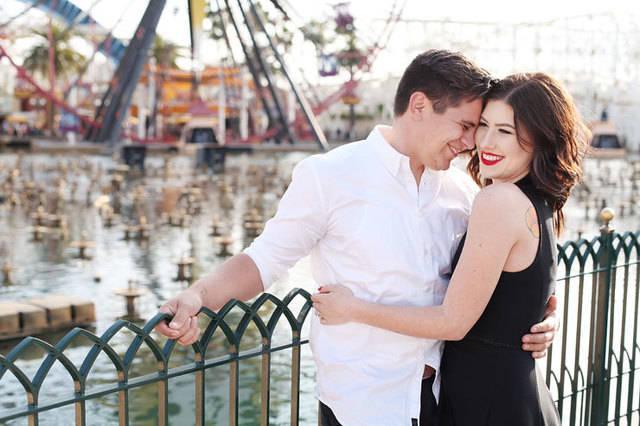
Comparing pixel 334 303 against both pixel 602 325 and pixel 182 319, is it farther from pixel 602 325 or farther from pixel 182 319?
pixel 602 325

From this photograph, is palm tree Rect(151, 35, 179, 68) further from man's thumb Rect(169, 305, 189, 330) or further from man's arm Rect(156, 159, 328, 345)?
man's thumb Rect(169, 305, 189, 330)

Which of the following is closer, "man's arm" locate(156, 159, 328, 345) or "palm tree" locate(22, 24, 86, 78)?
"man's arm" locate(156, 159, 328, 345)

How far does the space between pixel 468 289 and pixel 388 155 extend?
33 centimetres

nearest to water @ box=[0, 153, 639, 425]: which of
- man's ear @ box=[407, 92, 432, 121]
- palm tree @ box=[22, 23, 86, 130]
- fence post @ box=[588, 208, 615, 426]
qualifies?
man's ear @ box=[407, 92, 432, 121]

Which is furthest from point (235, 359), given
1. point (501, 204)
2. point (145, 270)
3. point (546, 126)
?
point (145, 270)

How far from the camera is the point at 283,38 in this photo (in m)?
43.7

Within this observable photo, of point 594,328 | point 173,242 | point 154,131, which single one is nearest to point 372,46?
point 154,131

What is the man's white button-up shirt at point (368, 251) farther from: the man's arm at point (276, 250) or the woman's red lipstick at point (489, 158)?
the woman's red lipstick at point (489, 158)

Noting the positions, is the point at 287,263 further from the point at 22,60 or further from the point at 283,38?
the point at 22,60

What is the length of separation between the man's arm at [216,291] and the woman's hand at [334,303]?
0.15 m

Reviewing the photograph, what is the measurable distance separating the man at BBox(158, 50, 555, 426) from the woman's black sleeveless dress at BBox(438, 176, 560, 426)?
0.05m

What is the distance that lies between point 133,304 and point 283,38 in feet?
121

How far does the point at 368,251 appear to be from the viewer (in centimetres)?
181

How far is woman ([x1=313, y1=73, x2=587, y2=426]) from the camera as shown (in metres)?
1.78
